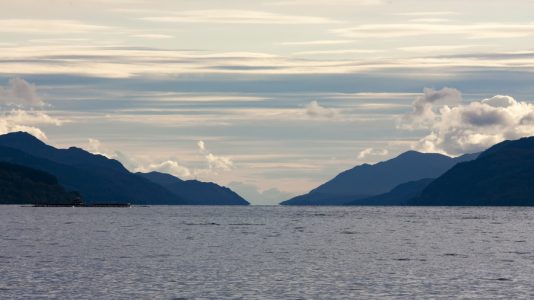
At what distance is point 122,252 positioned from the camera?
477ft

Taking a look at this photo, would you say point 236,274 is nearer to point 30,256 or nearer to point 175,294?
point 175,294

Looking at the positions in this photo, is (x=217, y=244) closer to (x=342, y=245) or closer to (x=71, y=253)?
(x=342, y=245)

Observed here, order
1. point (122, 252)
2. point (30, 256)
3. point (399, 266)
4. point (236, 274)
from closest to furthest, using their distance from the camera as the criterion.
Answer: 1. point (236, 274)
2. point (399, 266)
3. point (30, 256)
4. point (122, 252)

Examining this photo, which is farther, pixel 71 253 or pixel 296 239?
pixel 296 239

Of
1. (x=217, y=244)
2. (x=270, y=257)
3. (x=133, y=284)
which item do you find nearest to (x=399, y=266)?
(x=270, y=257)

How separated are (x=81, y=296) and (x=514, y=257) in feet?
255

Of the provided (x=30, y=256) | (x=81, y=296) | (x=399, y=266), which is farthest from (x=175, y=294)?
(x=30, y=256)

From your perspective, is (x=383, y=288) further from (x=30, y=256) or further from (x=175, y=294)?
(x=30, y=256)

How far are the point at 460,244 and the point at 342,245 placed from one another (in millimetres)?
24959

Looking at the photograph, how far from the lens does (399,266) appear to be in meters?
121

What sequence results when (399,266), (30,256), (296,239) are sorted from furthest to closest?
(296,239) < (30,256) < (399,266)

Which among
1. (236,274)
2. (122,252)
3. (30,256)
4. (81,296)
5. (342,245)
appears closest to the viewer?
(81,296)

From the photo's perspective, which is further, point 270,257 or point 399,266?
point 270,257

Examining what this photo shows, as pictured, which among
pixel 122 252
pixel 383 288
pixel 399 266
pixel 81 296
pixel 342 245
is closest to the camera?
pixel 81 296
